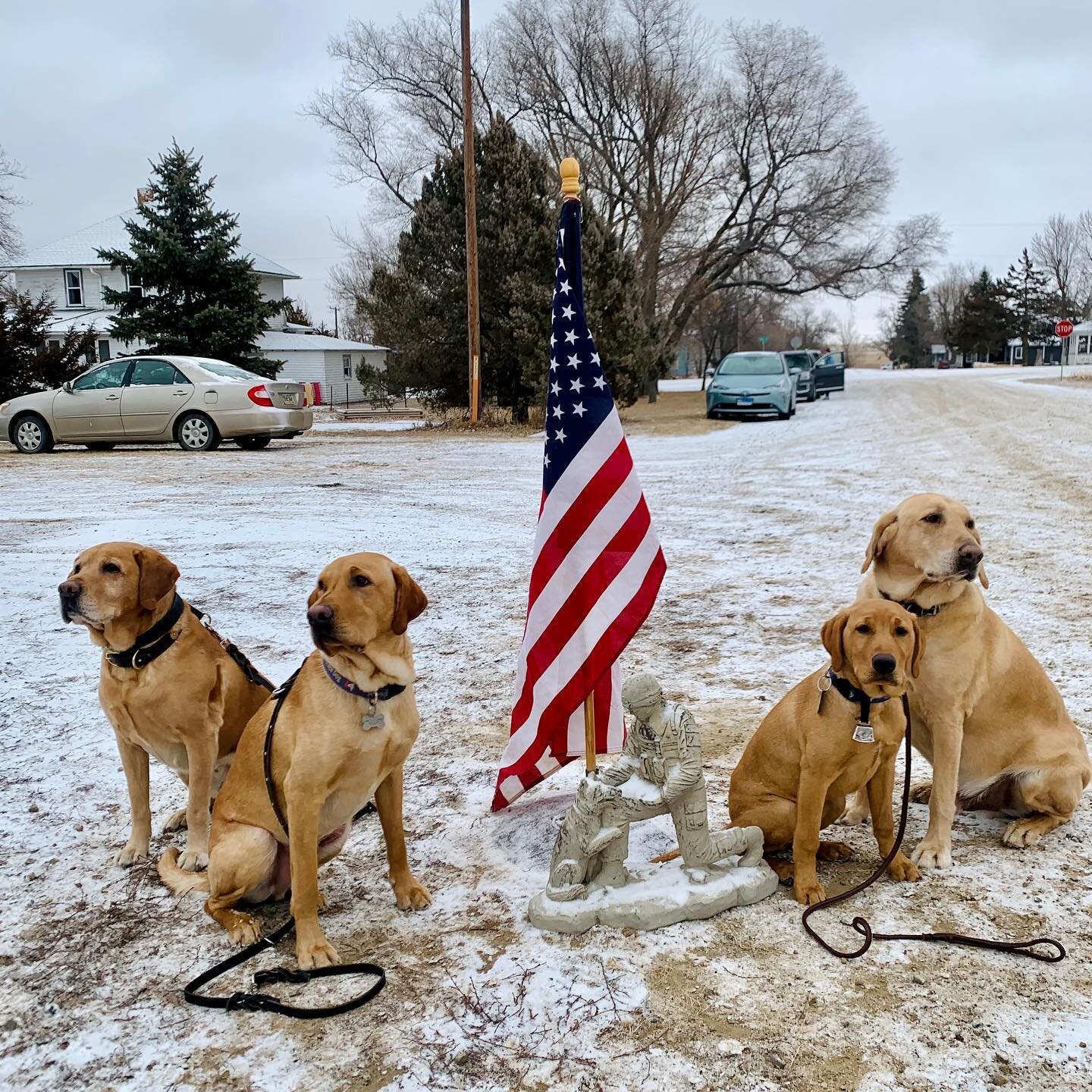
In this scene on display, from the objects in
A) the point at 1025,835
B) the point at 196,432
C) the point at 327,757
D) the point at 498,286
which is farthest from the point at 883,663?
the point at 498,286

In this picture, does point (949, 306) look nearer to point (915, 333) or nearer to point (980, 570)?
point (915, 333)

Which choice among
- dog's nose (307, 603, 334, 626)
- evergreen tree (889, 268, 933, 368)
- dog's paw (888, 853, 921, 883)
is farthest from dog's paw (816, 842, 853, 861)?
evergreen tree (889, 268, 933, 368)

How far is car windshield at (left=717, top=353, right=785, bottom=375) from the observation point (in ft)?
85.7

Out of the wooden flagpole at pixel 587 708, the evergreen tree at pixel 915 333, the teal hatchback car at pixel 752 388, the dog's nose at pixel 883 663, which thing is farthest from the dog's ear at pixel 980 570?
the evergreen tree at pixel 915 333

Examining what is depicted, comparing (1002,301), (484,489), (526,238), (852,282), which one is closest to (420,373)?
(526,238)

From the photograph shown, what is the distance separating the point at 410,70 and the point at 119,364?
1075 inches

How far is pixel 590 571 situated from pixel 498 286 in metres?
21.8

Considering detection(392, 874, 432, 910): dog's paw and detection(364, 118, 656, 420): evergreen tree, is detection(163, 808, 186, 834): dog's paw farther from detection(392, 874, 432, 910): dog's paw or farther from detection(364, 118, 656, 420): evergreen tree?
detection(364, 118, 656, 420): evergreen tree

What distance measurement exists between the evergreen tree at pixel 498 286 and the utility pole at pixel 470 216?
104 cm

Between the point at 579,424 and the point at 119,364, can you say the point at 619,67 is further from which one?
the point at 579,424

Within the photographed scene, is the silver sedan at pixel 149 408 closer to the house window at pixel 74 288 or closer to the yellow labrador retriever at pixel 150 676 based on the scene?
the yellow labrador retriever at pixel 150 676

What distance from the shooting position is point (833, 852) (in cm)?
330

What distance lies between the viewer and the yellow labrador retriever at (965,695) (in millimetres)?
3217

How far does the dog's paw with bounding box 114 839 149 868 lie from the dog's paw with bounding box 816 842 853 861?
2566 mm
